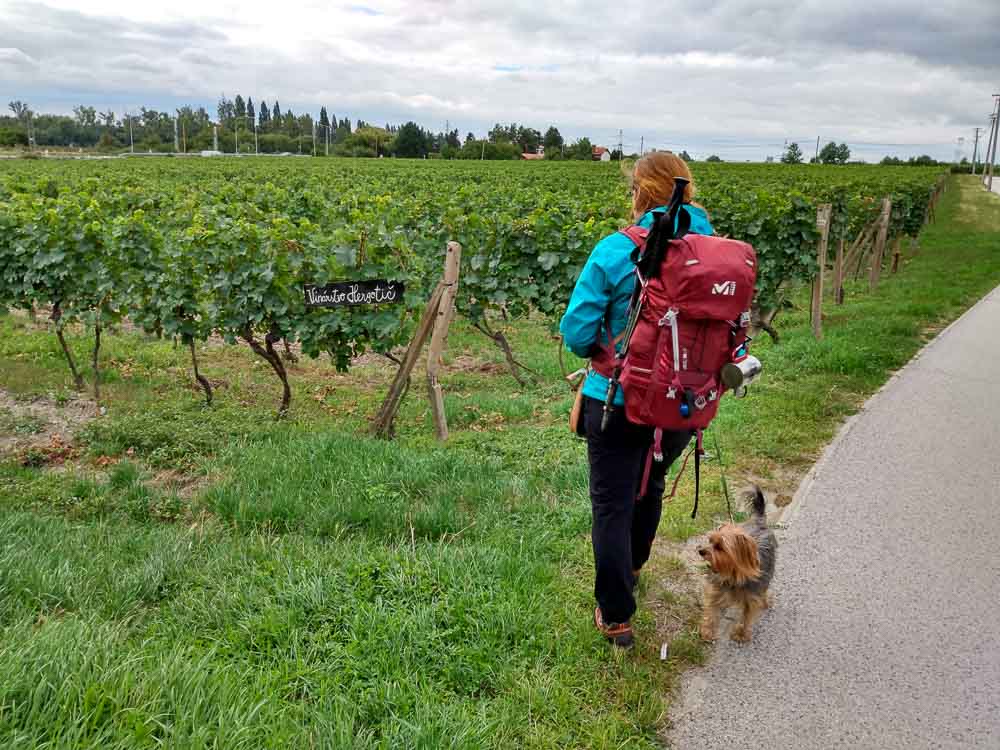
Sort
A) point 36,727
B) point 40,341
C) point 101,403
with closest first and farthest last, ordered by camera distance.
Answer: point 36,727
point 101,403
point 40,341

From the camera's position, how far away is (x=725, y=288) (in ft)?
9.15

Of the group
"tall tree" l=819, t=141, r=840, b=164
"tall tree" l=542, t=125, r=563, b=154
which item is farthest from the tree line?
"tall tree" l=819, t=141, r=840, b=164

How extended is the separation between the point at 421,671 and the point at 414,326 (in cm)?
446

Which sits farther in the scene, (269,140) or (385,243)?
(269,140)

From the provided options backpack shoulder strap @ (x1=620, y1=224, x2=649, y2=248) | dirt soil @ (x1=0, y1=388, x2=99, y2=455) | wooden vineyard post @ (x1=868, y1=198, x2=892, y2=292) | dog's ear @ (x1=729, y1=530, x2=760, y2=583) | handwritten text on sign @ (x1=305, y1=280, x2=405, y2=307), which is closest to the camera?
backpack shoulder strap @ (x1=620, y1=224, x2=649, y2=248)

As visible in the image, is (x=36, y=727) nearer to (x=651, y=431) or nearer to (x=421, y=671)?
(x=421, y=671)

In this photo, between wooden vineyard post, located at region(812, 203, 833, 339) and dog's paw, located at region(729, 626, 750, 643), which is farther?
wooden vineyard post, located at region(812, 203, 833, 339)

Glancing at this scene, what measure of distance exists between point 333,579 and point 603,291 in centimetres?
184

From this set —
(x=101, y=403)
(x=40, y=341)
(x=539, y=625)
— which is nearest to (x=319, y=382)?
(x=101, y=403)

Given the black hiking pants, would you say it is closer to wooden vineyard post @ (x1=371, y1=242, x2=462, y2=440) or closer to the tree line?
wooden vineyard post @ (x1=371, y1=242, x2=462, y2=440)

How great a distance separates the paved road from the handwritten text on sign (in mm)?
3534

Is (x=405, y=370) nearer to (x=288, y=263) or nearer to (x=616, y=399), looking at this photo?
(x=288, y=263)

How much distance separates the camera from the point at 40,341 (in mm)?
10406

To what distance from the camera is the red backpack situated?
2.78 meters
